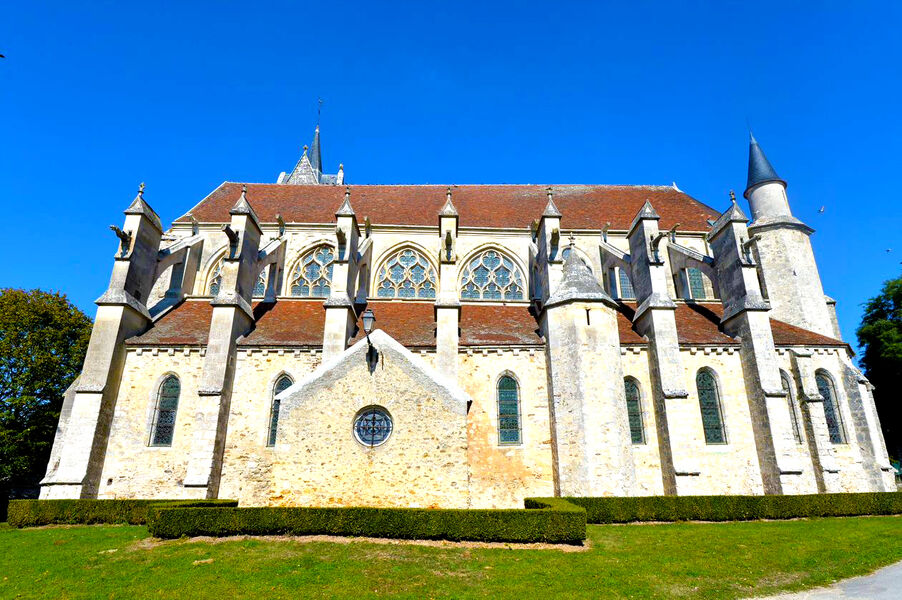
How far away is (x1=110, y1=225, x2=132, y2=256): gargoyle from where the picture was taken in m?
19.6

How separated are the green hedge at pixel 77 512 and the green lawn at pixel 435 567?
6.56 feet

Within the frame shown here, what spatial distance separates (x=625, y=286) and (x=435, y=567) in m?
18.5

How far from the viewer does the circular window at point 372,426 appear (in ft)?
41.9

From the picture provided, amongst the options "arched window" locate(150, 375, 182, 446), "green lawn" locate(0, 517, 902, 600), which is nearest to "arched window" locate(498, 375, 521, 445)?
"green lawn" locate(0, 517, 902, 600)

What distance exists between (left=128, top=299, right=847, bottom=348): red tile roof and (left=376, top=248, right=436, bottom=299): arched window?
1344 millimetres

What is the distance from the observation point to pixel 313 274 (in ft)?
79.4

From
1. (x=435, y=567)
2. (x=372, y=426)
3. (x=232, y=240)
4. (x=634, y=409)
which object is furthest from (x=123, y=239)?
(x=634, y=409)

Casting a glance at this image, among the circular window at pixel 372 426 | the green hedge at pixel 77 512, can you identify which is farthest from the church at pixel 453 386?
the green hedge at pixel 77 512

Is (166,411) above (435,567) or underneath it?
above

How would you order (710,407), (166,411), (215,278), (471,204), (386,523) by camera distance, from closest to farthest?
1. (386,523)
2. (166,411)
3. (710,407)
4. (215,278)
5. (471,204)

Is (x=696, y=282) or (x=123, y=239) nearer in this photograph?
(x=123, y=239)

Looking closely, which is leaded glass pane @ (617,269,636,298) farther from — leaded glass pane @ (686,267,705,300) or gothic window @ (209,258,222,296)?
gothic window @ (209,258,222,296)

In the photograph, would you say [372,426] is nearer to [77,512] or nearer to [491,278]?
[77,512]

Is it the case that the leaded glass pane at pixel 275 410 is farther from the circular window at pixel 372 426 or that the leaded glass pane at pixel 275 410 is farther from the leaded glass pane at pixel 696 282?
the leaded glass pane at pixel 696 282
